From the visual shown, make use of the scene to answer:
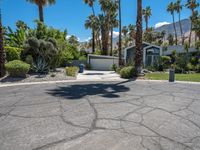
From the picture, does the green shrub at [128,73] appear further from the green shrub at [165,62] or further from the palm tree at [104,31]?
the palm tree at [104,31]

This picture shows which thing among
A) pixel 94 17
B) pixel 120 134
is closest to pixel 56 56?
pixel 120 134

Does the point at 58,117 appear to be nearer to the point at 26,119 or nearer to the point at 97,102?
the point at 26,119

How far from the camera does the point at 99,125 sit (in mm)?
5383

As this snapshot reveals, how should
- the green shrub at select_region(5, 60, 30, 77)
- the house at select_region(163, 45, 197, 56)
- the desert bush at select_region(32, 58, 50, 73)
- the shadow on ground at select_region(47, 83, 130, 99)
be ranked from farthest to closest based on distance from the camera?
the house at select_region(163, 45, 197, 56) < the desert bush at select_region(32, 58, 50, 73) < the green shrub at select_region(5, 60, 30, 77) < the shadow on ground at select_region(47, 83, 130, 99)

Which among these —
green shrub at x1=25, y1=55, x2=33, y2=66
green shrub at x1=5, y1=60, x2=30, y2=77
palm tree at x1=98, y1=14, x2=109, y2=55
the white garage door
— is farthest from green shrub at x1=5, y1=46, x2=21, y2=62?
palm tree at x1=98, y1=14, x2=109, y2=55

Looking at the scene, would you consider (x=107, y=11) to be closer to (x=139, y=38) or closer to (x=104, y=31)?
(x=104, y=31)

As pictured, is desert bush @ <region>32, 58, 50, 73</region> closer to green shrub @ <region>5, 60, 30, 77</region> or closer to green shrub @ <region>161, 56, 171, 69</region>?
green shrub @ <region>5, 60, 30, 77</region>

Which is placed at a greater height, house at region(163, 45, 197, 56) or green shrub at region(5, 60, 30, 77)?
house at region(163, 45, 197, 56)

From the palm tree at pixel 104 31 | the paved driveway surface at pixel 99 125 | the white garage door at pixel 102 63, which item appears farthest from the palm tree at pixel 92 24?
the paved driveway surface at pixel 99 125

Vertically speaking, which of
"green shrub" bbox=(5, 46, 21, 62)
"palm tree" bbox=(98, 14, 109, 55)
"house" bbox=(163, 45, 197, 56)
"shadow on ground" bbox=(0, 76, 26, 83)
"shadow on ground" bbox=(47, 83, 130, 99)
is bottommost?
"shadow on ground" bbox=(47, 83, 130, 99)

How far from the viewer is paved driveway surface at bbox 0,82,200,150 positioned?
14.1ft

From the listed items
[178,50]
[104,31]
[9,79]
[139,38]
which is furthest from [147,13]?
[9,79]

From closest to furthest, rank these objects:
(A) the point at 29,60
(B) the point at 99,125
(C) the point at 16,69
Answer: (B) the point at 99,125, (C) the point at 16,69, (A) the point at 29,60

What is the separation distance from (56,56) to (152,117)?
15.8 m
